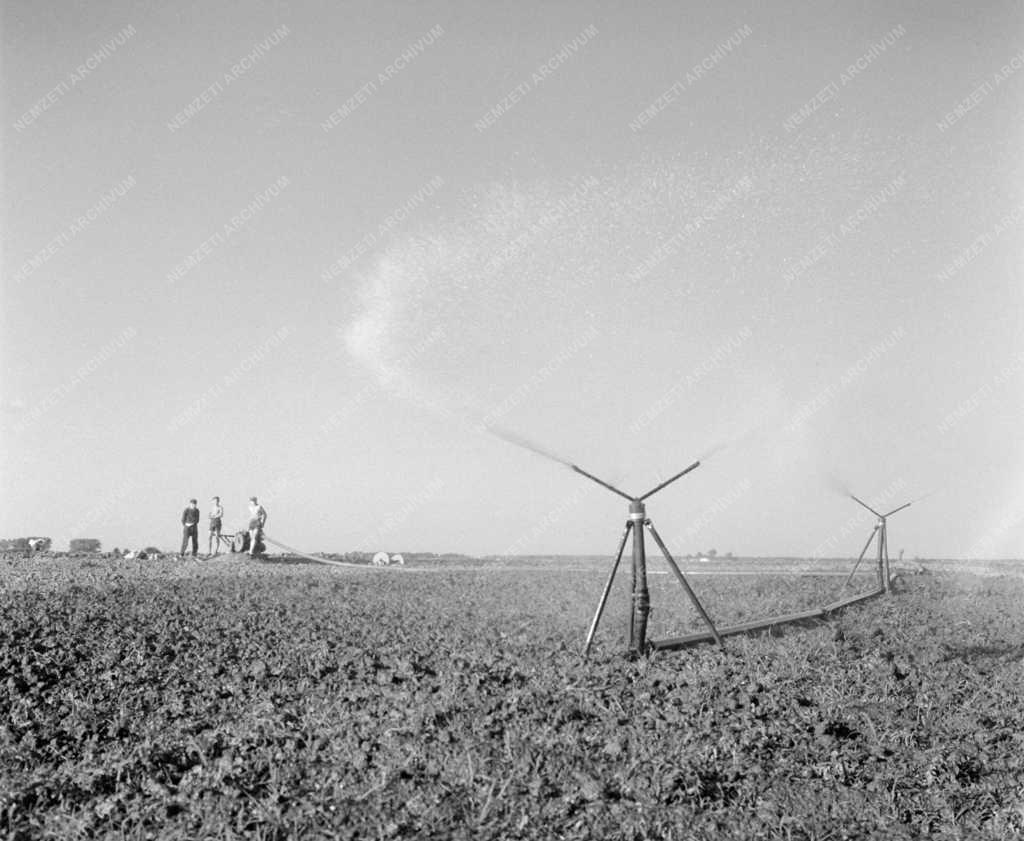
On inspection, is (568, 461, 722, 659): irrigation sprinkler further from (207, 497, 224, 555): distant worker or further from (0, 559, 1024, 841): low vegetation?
(207, 497, 224, 555): distant worker

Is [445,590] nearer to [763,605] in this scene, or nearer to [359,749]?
[763,605]

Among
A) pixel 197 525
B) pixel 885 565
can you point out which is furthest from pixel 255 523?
pixel 885 565

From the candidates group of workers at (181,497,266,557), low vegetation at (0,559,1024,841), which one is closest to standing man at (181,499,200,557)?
group of workers at (181,497,266,557)

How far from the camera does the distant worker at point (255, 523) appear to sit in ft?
86.6

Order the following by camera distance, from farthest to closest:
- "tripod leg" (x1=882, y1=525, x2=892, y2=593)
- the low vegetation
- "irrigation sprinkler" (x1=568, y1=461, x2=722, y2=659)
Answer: "tripod leg" (x1=882, y1=525, x2=892, y2=593) → "irrigation sprinkler" (x1=568, y1=461, x2=722, y2=659) → the low vegetation

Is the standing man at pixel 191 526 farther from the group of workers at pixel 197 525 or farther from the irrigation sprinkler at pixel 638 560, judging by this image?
the irrigation sprinkler at pixel 638 560

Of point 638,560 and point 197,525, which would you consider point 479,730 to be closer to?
point 638,560

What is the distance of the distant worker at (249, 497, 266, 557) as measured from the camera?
2639 centimetres

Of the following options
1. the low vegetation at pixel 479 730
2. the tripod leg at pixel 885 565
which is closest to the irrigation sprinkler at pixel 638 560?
the low vegetation at pixel 479 730

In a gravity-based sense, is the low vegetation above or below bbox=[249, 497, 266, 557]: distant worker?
below

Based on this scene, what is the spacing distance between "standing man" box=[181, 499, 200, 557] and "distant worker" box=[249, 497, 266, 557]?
157 cm

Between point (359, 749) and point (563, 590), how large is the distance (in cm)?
1135

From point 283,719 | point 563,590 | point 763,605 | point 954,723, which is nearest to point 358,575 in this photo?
point 563,590

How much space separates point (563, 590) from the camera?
17891mm
